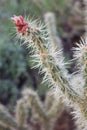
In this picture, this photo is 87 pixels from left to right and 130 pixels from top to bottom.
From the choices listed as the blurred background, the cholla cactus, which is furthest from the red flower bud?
the blurred background

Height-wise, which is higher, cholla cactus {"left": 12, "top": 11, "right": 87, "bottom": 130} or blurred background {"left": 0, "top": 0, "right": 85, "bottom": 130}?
blurred background {"left": 0, "top": 0, "right": 85, "bottom": 130}

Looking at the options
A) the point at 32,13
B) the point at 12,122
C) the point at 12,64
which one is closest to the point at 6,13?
the point at 32,13

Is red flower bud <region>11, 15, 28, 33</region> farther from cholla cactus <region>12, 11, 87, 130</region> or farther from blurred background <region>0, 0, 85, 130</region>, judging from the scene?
blurred background <region>0, 0, 85, 130</region>

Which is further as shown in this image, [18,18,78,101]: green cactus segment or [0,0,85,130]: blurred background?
[0,0,85,130]: blurred background

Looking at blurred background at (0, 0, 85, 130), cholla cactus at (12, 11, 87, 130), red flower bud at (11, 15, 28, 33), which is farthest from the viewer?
blurred background at (0, 0, 85, 130)

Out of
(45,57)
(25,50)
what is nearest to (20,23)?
(45,57)

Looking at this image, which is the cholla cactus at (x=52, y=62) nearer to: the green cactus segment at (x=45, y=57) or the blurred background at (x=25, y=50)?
the green cactus segment at (x=45, y=57)

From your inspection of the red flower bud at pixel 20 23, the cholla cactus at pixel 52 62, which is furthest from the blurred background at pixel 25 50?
the red flower bud at pixel 20 23

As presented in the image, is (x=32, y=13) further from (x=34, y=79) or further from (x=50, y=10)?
(x=34, y=79)
